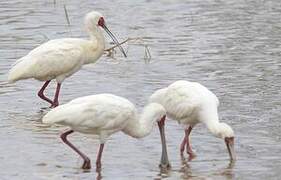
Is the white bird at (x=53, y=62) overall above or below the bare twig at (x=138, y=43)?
above

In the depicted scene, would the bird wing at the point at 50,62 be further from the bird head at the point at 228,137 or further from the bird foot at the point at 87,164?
the bird head at the point at 228,137

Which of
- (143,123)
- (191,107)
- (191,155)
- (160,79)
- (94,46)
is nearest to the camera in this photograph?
(143,123)

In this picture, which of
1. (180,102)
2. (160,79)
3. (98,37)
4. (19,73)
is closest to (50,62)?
(19,73)

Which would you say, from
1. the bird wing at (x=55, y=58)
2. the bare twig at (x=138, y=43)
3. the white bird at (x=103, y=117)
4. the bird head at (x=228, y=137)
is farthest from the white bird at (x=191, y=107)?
the bare twig at (x=138, y=43)

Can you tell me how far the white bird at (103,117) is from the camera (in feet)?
32.2

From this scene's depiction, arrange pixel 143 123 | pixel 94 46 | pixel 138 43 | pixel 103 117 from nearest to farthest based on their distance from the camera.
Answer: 1. pixel 103 117
2. pixel 143 123
3. pixel 94 46
4. pixel 138 43

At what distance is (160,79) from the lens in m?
14.2

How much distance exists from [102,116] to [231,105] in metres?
3.11

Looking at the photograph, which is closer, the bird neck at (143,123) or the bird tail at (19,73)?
the bird neck at (143,123)

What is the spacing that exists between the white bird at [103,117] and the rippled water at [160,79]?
1.04 ft

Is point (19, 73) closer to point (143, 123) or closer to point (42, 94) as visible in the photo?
point (42, 94)

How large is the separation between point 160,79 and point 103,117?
4.33 m

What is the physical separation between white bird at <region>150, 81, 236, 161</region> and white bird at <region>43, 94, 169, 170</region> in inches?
21.0

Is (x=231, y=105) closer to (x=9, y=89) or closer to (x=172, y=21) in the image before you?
(x=9, y=89)
